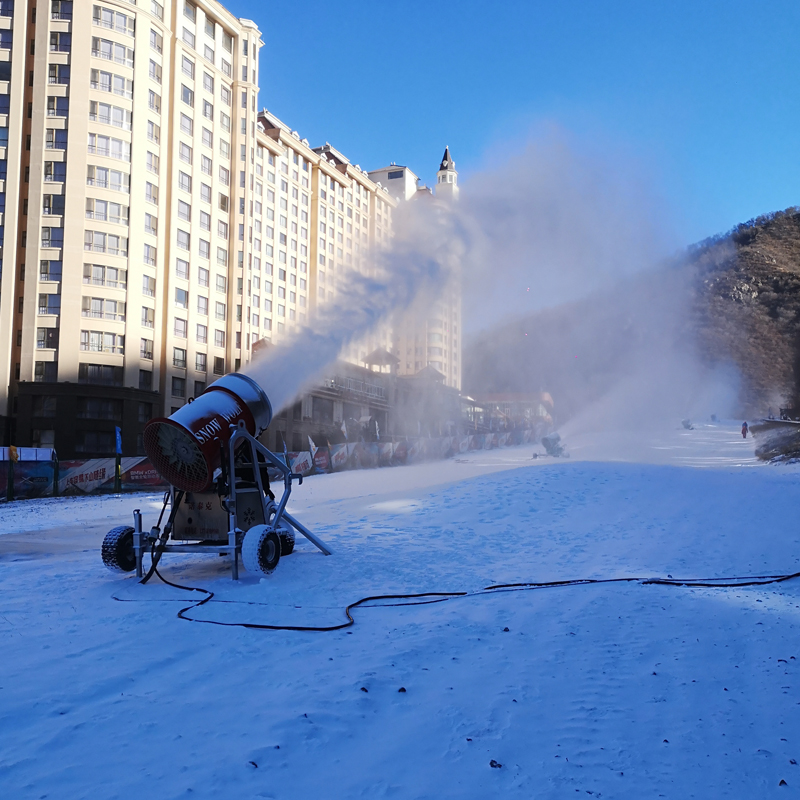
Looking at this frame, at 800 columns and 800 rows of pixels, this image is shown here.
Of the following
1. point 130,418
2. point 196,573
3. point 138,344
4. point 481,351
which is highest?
point 481,351

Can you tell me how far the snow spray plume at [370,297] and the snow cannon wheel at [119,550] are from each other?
124 inches

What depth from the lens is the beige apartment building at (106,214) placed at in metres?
43.8

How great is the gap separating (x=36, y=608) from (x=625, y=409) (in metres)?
64.6

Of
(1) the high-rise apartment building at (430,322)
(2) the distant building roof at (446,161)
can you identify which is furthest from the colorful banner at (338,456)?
(2) the distant building roof at (446,161)

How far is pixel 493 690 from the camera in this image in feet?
17.0

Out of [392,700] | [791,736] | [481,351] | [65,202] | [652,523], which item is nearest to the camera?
[791,736]

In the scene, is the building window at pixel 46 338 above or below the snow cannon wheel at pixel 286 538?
above

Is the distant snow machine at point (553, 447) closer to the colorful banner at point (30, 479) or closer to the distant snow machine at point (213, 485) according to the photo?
the colorful banner at point (30, 479)

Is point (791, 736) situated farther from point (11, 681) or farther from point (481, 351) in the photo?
point (481, 351)

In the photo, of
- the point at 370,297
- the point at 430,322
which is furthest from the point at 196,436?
the point at 430,322

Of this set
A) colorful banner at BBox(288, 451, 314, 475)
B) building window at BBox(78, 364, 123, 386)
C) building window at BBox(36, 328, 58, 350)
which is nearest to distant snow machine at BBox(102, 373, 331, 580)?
colorful banner at BBox(288, 451, 314, 475)

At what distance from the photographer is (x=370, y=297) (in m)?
13.2

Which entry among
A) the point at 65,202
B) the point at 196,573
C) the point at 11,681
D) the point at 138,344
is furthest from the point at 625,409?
the point at 11,681

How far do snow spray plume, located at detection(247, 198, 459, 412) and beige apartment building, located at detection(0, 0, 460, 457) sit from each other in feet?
83.2
